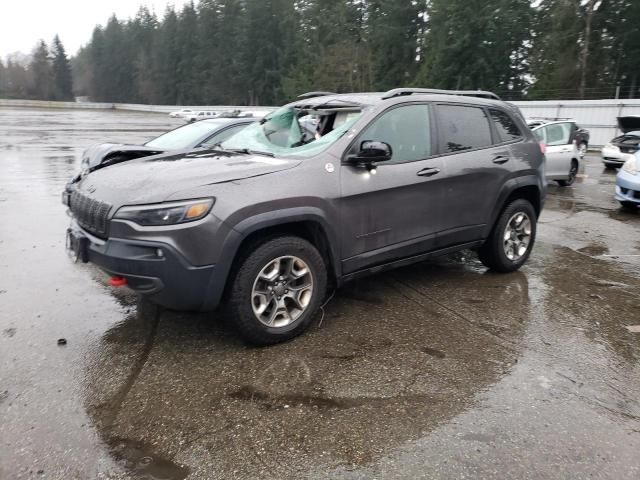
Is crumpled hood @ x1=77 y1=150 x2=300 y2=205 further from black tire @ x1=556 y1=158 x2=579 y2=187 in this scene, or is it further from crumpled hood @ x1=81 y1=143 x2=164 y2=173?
black tire @ x1=556 y1=158 x2=579 y2=187

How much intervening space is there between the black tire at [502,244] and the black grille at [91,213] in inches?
146

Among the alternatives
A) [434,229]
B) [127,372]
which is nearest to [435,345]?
[434,229]

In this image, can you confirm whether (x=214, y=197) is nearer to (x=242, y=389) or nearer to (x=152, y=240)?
(x=152, y=240)

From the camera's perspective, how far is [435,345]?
3820 mm

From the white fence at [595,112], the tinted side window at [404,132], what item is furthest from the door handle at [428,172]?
the white fence at [595,112]

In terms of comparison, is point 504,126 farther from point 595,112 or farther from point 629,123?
point 595,112

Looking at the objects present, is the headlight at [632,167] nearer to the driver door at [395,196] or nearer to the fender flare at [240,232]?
the driver door at [395,196]

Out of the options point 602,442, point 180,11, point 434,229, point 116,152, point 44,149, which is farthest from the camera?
point 180,11

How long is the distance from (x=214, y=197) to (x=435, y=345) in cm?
195

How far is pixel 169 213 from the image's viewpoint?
3.29 m

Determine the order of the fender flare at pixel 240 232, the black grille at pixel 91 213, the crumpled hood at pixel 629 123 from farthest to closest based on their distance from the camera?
the crumpled hood at pixel 629 123
the black grille at pixel 91 213
the fender flare at pixel 240 232

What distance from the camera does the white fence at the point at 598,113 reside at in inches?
998

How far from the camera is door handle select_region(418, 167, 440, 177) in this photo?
4.41 m

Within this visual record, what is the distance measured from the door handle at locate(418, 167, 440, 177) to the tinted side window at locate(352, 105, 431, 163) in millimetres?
119
